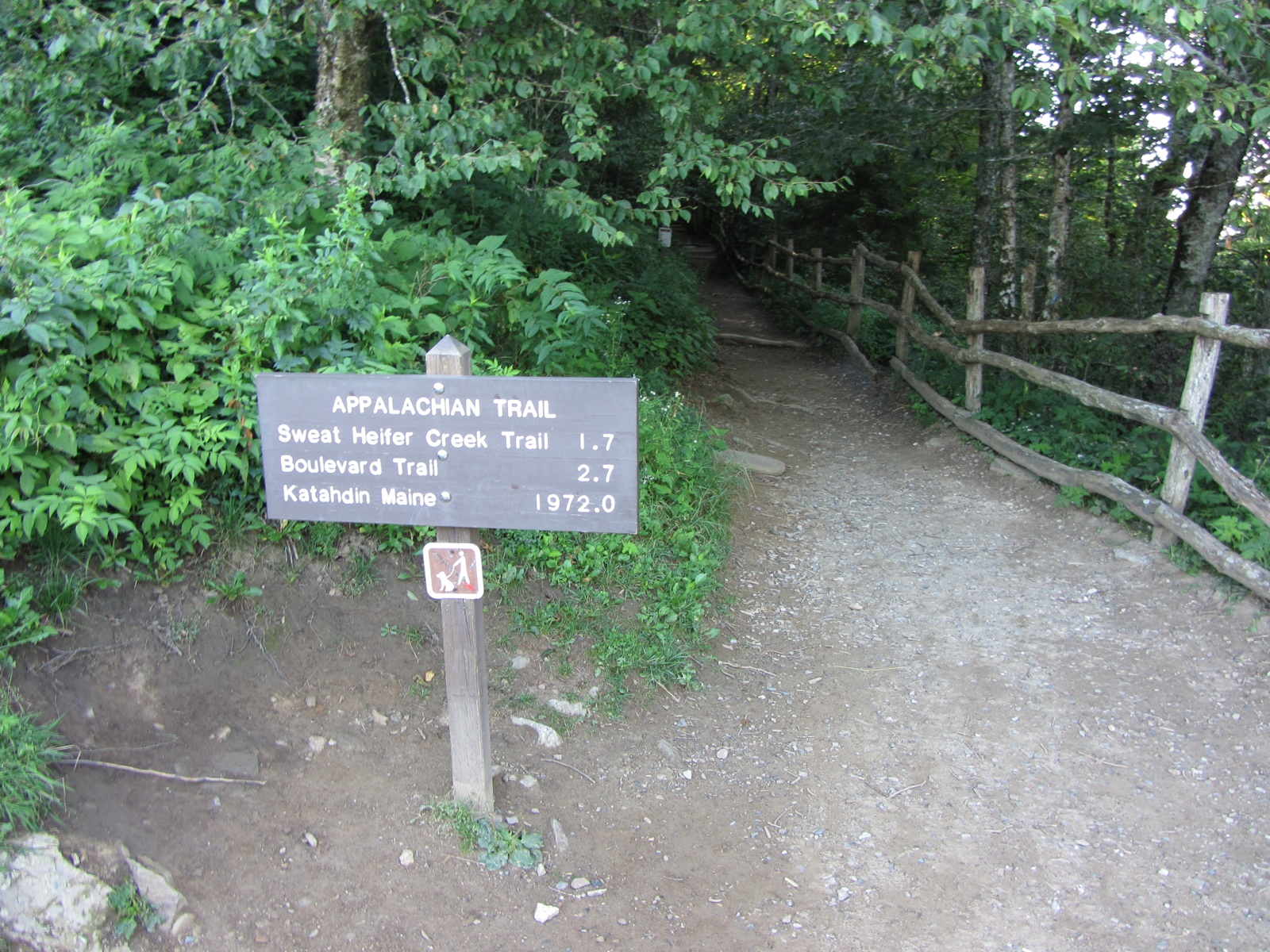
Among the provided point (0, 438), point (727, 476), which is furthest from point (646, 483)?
point (0, 438)

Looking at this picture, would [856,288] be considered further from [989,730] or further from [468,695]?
[468,695]

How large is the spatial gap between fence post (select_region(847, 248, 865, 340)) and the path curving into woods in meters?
5.75

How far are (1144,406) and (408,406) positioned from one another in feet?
15.3

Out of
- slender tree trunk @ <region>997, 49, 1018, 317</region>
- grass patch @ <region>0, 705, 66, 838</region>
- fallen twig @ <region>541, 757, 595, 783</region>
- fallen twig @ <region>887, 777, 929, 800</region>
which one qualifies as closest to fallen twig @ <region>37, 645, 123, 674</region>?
grass patch @ <region>0, 705, 66, 838</region>

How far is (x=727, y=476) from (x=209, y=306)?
11.2 ft

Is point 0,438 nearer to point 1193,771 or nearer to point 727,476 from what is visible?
point 727,476

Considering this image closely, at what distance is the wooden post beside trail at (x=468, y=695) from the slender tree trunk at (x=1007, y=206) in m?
8.02

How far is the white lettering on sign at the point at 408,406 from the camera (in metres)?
2.88

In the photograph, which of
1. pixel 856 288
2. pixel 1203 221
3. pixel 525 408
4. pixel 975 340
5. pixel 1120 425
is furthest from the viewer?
pixel 856 288

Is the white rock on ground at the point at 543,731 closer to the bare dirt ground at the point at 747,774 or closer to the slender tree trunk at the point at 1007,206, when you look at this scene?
the bare dirt ground at the point at 747,774

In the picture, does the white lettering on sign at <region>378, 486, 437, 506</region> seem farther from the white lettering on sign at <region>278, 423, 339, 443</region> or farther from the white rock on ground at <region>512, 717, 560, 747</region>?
the white rock on ground at <region>512, 717, 560, 747</region>

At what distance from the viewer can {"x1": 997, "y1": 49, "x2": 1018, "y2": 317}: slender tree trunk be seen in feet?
30.6

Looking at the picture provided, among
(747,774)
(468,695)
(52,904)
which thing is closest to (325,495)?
(468,695)

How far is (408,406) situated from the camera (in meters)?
2.91
